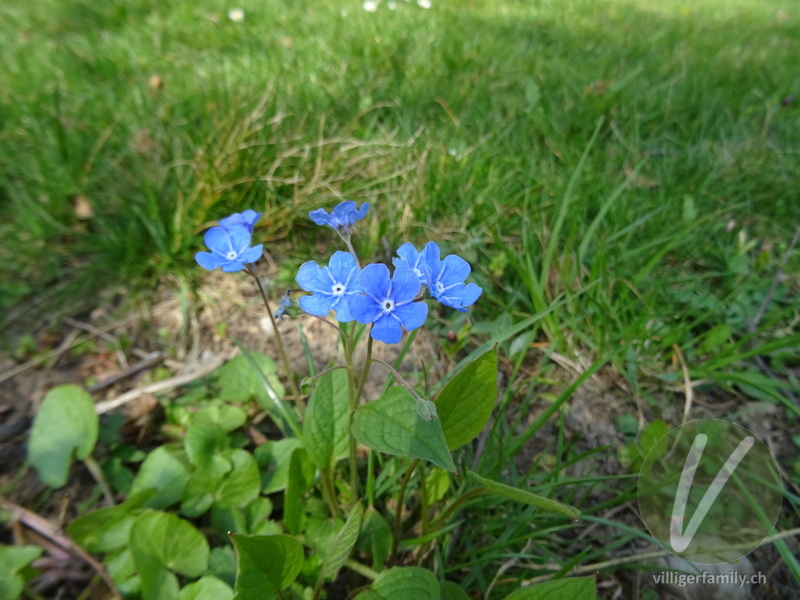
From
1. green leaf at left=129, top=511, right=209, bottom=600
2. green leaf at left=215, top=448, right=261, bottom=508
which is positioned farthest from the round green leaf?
green leaf at left=215, top=448, right=261, bottom=508

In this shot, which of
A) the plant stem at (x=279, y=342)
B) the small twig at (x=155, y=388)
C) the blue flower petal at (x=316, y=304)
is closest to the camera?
the blue flower petal at (x=316, y=304)

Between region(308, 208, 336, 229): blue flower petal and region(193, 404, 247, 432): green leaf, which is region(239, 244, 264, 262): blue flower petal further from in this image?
region(193, 404, 247, 432): green leaf

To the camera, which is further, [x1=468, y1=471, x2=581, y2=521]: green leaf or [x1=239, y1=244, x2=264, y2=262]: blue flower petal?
[x1=239, y1=244, x2=264, y2=262]: blue flower petal

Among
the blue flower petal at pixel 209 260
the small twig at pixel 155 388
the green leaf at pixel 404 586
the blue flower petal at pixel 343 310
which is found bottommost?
the small twig at pixel 155 388

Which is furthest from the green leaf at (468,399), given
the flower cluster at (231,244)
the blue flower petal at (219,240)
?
the blue flower petal at (219,240)

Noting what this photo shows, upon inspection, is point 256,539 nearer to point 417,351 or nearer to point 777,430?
point 417,351

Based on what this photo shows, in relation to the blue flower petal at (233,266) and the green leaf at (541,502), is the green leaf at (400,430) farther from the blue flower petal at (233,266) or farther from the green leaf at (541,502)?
the blue flower petal at (233,266)

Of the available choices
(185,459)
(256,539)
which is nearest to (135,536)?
(185,459)
